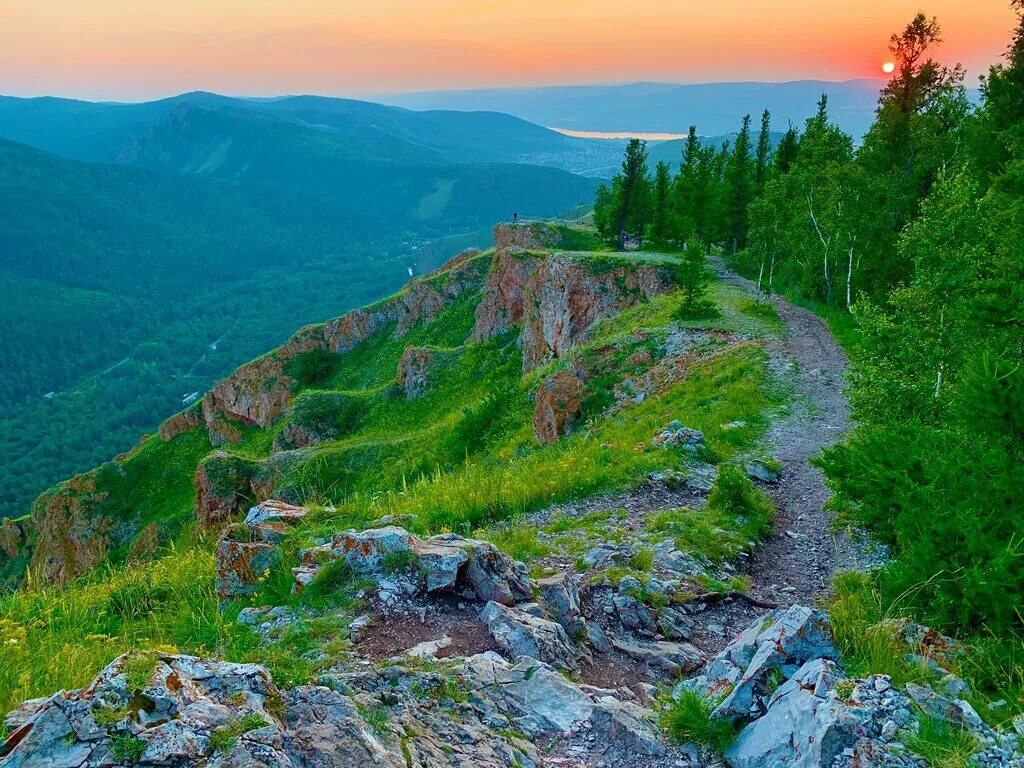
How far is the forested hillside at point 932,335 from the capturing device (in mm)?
6363

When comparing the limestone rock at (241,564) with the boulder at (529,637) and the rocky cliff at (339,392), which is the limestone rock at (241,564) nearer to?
the boulder at (529,637)

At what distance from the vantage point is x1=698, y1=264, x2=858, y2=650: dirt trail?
30.9 ft

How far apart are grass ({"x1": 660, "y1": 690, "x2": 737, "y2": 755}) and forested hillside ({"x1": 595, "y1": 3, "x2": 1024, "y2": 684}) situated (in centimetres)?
243

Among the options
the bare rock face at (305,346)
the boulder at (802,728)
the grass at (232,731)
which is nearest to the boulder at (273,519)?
the grass at (232,731)

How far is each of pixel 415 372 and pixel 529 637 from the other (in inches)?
1761

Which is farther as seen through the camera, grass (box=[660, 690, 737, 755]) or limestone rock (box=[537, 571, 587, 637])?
limestone rock (box=[537, 571, 587, 637])

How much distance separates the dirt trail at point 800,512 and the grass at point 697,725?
2.71 meters

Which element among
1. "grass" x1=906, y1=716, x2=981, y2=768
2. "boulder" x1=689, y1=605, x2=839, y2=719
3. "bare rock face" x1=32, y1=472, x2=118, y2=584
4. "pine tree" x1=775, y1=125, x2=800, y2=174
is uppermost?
"pine tree" x1=775, y1=125, x2=800, y2=174

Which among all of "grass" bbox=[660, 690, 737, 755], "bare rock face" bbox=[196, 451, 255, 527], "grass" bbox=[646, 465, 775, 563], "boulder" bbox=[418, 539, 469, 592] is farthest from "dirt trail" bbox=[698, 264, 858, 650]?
"bare rock face" bbox=[196, 451, 255, 527]

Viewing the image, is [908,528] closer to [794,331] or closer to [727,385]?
[727,385]

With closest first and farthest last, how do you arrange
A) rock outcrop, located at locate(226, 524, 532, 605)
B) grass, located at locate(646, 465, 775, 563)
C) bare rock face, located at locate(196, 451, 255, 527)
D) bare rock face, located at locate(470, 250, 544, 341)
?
1. rock outcrop, located at locate(226, 524, 532, 605)
2. grass, located at locate(646, 465, 775, 563)
3. bare rock face, located at locate(196, 451, 255, 527)
4. bare rock face, located at locate(470, 250, 544, 341)

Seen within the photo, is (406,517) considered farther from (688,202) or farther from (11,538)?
(11,538)

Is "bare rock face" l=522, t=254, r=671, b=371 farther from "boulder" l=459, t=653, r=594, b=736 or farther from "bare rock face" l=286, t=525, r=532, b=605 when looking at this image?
"boulder" l=459, t=653, r=594, b=736

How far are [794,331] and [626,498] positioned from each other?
67.8ft
